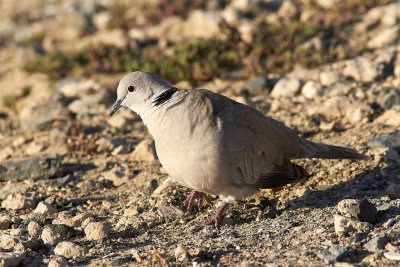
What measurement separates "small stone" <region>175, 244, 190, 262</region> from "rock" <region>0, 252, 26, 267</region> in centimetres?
119

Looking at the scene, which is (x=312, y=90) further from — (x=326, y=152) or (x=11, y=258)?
(x=11, y=258)

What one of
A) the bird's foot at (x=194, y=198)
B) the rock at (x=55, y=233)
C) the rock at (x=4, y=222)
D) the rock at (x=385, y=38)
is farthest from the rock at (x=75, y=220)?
the rock at (x=385, y=38)

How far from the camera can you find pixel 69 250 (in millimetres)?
3918

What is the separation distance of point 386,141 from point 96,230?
3244mm

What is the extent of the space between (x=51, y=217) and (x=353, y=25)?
6.43 m

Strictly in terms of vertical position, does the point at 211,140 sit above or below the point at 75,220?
above

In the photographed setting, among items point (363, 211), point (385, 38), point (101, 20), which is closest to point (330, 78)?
point (385, 38)

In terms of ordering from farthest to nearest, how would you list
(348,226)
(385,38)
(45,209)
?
1. (385,38)
2. (45,209)
3. (348,226)

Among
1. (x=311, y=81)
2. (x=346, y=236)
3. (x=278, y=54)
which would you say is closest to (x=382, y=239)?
(x=346, y=236)

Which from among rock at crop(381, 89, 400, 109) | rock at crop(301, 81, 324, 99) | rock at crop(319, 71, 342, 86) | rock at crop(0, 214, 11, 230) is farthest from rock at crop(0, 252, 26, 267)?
rock at crop(319, 71, 342, 86)

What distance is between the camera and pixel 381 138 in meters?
5.50

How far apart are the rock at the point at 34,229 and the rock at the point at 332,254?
240 centimetres

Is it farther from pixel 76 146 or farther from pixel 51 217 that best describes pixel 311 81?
pixel 51 217

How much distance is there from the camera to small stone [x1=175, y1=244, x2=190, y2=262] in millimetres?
3627
